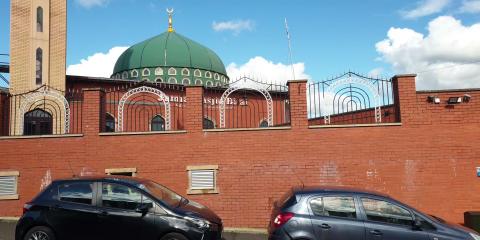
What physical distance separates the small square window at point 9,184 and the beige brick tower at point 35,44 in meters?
10.4

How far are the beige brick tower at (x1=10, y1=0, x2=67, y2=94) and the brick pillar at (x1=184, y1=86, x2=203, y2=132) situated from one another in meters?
12.4

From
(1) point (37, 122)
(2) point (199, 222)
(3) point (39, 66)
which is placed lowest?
(2) point (199, 222)

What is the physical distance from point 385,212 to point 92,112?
27.5ft

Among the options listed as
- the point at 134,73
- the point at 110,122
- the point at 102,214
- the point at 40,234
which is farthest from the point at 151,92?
the point at 134,73

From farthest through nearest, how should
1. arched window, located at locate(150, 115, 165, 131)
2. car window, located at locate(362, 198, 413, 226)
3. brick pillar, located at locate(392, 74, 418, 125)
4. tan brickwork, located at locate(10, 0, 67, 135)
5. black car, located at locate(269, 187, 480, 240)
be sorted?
1. tan brickwork, located at locate(10, 0, 67, 135)
2. arched window, located at locate(150, 115, 165, 131)
3. brick pillar, located at locate(392, 74, 418, 125)
4. car window, located at locate(362, 198, 413, 226)
5. black car, located at locate(269, 187, 480, 240)

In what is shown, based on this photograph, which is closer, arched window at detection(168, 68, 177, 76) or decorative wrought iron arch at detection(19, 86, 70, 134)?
decorative wrought iron arch at detection(19, 86, 70, 134)

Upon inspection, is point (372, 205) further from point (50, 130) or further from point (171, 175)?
point (50, 130)

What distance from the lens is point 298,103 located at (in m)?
12.1

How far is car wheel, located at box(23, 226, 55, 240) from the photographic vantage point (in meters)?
8.11

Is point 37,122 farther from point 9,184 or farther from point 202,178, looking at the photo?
point 202,178

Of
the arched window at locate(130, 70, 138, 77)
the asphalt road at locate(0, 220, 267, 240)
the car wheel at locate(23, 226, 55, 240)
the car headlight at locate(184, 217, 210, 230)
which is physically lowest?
the asphalt road at locate(0, 220, 267, 240)

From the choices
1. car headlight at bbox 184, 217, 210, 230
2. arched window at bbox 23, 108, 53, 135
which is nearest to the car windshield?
car headlight at bbox 184, 217, 210, 230

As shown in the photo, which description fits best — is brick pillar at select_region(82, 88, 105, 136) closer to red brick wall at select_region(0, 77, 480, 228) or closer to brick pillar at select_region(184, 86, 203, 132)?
red brick wall at select_region(0, 77, 480, 228)

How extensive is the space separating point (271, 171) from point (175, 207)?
4.27 metres
